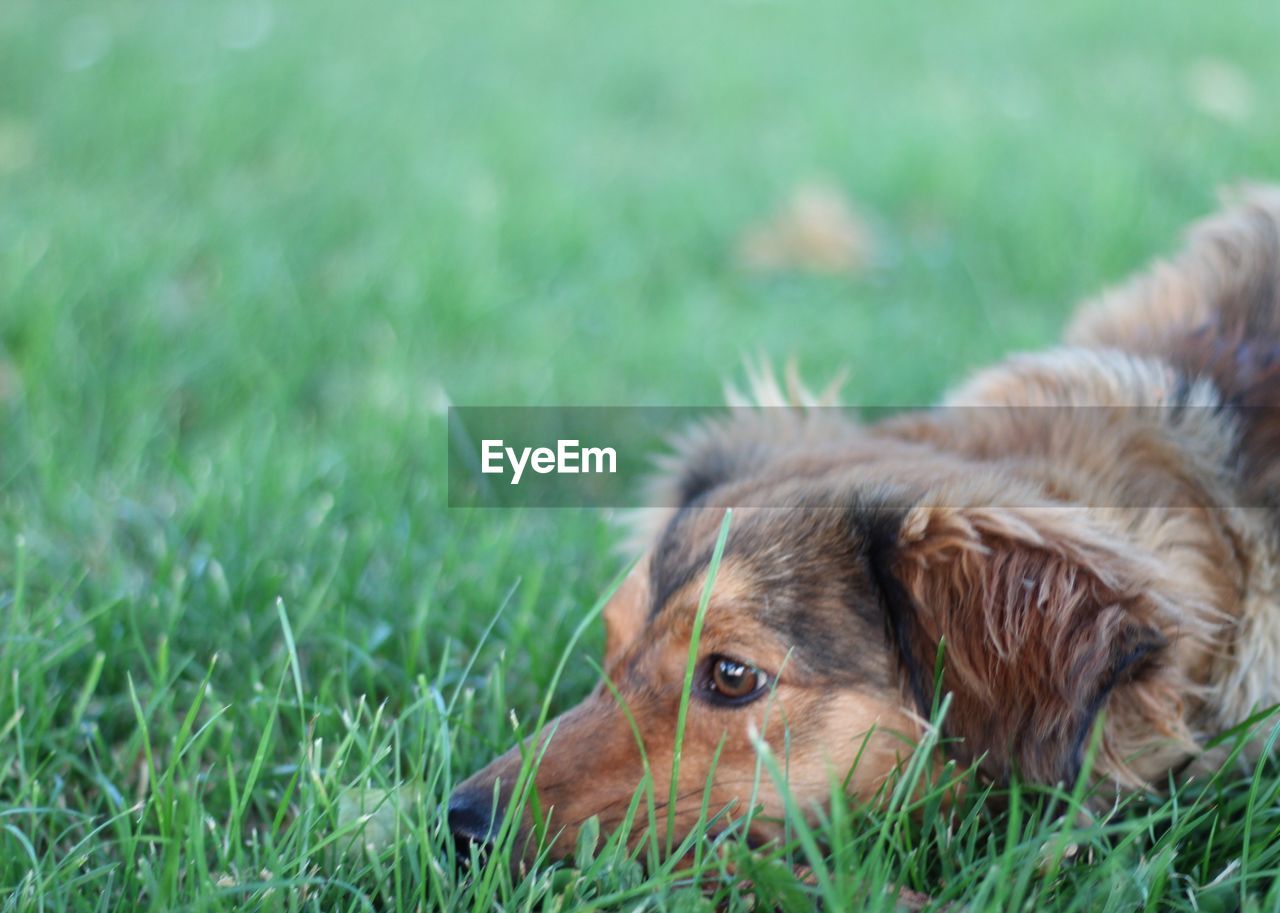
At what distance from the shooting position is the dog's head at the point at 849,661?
198 cm

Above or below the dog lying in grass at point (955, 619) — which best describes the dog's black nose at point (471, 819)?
below

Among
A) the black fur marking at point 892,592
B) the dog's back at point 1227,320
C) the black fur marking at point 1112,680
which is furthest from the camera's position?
the dog's back at point 1227,320

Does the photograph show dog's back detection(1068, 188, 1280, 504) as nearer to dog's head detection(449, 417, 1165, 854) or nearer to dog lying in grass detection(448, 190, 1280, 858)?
dog lying in grass detection(448, 190, 1280, 858)

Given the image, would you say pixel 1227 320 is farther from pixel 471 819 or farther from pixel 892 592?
pixel 471 819

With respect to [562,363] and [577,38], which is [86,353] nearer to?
[562,363]

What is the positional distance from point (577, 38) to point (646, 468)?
5530 mm

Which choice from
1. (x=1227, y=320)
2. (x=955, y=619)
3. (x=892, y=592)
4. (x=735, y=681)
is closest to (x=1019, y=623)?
(x=955, y=619)

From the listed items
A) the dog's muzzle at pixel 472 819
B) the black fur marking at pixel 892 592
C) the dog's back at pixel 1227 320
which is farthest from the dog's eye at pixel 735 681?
the dog's back at pixel 1227 320

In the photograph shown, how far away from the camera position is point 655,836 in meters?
1.87

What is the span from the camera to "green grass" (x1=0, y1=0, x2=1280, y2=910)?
6.53 ft

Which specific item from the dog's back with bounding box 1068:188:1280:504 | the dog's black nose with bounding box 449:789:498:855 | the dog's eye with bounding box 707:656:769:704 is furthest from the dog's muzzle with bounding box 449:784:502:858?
the dog's back with bounding box 1068:188:1280:504

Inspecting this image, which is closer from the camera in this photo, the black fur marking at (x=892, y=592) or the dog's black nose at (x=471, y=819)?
the dog's black nose at (x=471, y=819)

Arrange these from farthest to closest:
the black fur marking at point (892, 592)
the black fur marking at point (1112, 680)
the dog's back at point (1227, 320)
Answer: the dog's back at point (1227, 320) < the black fur marking at point (892, 592) < the black fur marking at point (1112, 680)

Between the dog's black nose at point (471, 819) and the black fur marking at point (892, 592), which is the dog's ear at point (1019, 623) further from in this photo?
the dog's black nose at point (471, 819)
